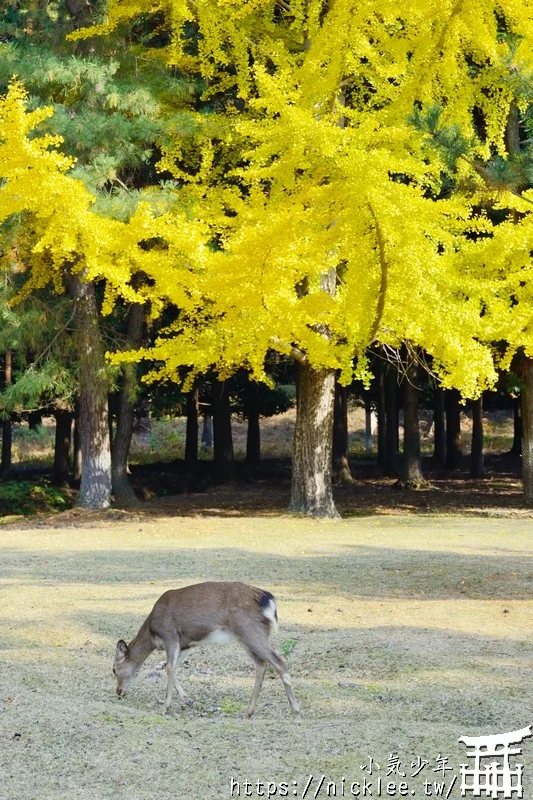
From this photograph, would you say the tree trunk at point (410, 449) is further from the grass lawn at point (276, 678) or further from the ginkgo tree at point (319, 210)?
the grass lawn at point (276, 678)

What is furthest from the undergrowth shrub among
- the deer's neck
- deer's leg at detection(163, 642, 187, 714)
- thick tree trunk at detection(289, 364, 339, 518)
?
deer's leg at detection(163, 642, 187, 714)

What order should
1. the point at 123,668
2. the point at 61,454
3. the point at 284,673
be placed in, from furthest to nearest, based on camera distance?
the point at 61,454, the point at 123,668, the point at 284,673

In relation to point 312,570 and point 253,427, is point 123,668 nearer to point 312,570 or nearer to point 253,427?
point 312,570

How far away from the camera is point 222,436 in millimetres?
26906

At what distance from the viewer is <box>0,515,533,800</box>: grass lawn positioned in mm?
5137

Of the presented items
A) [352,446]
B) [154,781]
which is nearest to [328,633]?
[154,781]

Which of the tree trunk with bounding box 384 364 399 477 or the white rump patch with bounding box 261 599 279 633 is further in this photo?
the tree trunk with bounding box 384 364 399 477

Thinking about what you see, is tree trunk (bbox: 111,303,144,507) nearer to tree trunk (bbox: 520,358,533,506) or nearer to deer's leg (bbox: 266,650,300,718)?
tree trunk (bbox: 520,358,533,506)

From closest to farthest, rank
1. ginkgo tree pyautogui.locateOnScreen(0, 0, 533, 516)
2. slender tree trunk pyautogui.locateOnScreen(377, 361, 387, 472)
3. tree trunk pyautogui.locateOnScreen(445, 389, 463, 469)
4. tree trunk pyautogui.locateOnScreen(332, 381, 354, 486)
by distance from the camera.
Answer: ginkgo tree pyautogui.locateOnScreen(0, 0, 533, 516) → tree trunk pyautogui.locateOnScreen(332, 381, 354, 486) → slender tree trunk pyautogui.locateOnScreen(377, 361, 387, 472) → tree trunk pyautogui.locateOnScreen(445, 389, 463, 469)

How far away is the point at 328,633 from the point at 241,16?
1232 cm

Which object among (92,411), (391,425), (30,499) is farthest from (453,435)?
(92,411)

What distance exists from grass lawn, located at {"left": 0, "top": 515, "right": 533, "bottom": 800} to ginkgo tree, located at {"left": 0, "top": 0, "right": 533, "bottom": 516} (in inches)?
156

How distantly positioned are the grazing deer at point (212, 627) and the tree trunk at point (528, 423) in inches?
569

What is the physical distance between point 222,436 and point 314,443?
808 centimetres
